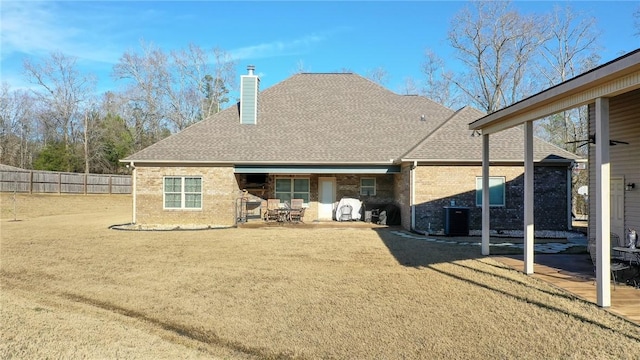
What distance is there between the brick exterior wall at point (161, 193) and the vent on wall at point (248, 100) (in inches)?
148

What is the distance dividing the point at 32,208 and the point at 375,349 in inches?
1100

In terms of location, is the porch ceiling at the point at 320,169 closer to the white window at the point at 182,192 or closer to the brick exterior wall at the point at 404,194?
the brick exterior wall at the point at 404,194

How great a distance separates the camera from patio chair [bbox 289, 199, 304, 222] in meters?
18.9

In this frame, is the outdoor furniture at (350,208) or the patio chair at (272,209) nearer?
the patio chair at (272,209)

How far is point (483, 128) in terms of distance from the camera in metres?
10.6

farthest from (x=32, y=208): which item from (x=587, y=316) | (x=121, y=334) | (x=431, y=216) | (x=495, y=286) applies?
(x=587, y=316)

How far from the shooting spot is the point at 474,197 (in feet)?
52.7

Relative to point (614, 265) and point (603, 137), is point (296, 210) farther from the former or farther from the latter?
point (603, 137)

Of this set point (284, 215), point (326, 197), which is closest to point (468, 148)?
point (326, 197)

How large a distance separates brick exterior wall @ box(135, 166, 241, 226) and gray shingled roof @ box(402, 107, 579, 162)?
7.32 metres

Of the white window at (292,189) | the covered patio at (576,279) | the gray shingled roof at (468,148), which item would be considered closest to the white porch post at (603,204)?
the covered patio at (576,279)

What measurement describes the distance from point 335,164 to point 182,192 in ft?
20.9

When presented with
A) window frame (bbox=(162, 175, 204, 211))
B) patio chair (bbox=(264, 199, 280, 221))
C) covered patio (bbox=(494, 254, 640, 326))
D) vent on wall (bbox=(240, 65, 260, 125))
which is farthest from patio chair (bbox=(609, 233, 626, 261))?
vent on wall (bbox=(240, 65, 260, 125))

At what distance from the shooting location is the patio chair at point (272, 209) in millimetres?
19136
